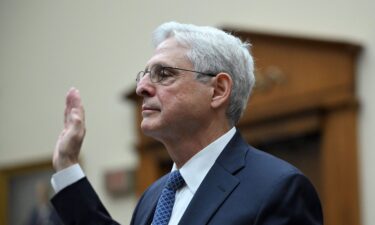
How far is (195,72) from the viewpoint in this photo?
296cm

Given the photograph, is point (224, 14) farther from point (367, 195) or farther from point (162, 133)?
point (162, 133)

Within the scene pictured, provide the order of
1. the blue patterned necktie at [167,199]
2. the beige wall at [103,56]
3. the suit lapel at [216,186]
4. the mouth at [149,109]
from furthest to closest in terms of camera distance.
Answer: the beige wall at [103,56] → the mouth at [149,109] → the blue patterned necktie at [167,199] → the suit lapel at [216,186]

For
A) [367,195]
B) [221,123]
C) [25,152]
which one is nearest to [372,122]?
[367,195]

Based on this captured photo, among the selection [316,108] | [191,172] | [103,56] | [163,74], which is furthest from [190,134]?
[103,56]

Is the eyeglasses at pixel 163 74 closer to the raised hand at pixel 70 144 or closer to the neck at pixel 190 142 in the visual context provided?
the neck at pixel 190 142

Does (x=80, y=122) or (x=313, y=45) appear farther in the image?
(x=313, y=45)

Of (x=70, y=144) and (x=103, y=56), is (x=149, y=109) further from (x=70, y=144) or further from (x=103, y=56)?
(x=103, y=56)

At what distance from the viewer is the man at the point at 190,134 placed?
2736mm

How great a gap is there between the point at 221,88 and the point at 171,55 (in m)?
0.24

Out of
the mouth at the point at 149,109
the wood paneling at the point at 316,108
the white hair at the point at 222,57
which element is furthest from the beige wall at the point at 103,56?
the mouth at the point at 149,109

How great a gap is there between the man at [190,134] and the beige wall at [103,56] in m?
3.84

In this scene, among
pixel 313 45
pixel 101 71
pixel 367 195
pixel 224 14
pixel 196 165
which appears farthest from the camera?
pixel 101 71

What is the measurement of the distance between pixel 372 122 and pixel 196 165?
403cm

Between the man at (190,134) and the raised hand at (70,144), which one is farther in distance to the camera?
the raised hand at (70,144)
